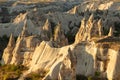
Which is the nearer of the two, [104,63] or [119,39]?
[104,63]

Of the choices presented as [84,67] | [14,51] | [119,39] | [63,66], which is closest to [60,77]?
[63,66]

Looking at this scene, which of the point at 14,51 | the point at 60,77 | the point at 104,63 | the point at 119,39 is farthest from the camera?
the point at 14,51

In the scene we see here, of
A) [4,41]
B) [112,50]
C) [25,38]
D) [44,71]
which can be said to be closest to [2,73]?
[44,71]

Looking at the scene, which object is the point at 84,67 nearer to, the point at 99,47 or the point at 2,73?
the point at 99,47

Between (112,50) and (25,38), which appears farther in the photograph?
(25,38)

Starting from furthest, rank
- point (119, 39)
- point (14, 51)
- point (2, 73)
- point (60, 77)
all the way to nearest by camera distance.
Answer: point (14, 51), point (2, 73), point (119, 39), point (60, 77)

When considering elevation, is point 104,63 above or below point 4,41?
above

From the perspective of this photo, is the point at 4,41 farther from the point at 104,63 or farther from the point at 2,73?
the point at 104,63

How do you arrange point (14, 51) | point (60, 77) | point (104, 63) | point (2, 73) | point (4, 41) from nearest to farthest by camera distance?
point (60, 77), point (104, 63), point (2, 73), point (14, 51), point (4, 41)

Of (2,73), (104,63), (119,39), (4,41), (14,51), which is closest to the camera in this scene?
(104,63)

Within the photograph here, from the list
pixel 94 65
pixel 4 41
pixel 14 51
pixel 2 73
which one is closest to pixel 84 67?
pixel 94 65
